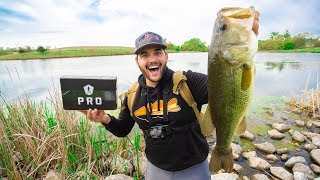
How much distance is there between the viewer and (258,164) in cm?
512

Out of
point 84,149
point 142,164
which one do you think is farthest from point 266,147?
point 84,149

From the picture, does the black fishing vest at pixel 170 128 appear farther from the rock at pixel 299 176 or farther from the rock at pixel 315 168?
the rock at pixel 315 168

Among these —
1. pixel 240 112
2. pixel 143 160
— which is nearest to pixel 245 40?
pixel 240 112

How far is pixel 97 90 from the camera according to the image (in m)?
2.48

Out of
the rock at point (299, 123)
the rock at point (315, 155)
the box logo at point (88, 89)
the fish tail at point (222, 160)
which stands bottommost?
the rock at point (315, 155)

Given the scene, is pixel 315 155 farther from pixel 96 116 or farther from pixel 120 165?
pixel 96 116

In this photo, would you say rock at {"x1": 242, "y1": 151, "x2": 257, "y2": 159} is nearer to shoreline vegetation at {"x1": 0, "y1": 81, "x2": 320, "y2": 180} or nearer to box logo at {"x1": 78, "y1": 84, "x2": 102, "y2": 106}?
shoreline vegetation at {"x1": 0, "y1": 81, "x2": 320, "y2": 180}

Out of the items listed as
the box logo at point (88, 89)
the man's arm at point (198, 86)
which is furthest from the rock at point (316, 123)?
the box logo at point (88, 89)

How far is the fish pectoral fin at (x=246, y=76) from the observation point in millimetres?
1709

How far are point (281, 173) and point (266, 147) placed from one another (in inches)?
47.1

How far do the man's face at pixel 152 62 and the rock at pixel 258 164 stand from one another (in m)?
3.41

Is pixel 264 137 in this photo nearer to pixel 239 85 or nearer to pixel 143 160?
pixel 143 160

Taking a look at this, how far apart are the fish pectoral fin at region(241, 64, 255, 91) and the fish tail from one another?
2.19 feet

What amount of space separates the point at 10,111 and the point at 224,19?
4283 mm
